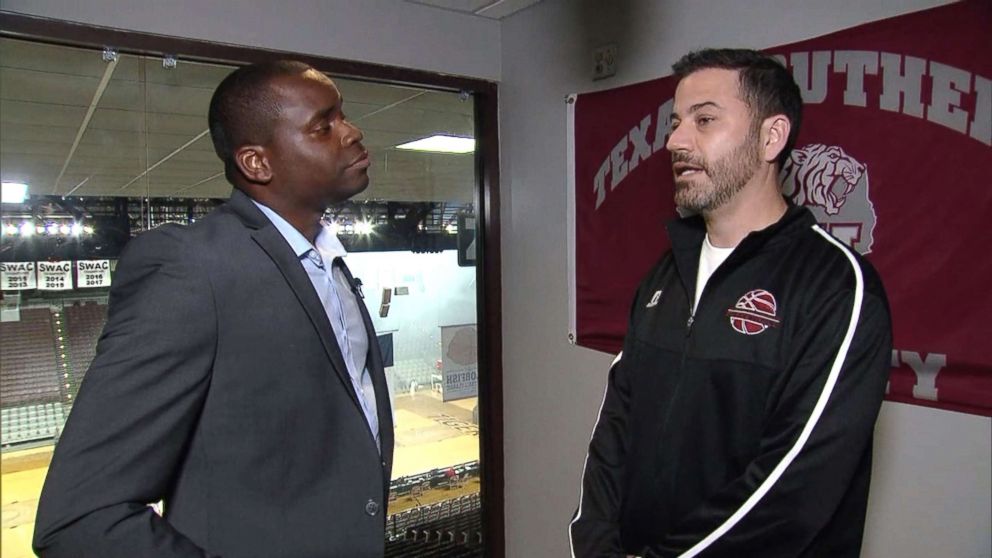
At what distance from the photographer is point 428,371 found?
2688 millimetres

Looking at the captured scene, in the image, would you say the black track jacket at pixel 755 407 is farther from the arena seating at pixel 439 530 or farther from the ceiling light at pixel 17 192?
the ceiling light at pixel 17 192

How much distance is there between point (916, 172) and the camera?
157 cm

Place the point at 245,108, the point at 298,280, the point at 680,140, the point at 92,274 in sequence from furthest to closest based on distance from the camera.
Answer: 1. the point at 92,274
2. the point at 680,140
3. the point at 245,108
4. the point at 298,280

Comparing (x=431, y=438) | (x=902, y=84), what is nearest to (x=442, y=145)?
(x=431, y=438)

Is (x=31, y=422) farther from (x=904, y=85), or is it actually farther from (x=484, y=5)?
(x=904, y=85)

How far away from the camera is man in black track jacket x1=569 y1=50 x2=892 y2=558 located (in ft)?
3.82

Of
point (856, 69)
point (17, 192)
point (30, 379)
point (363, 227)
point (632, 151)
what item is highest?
point (856, 69)

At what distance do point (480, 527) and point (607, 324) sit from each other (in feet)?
3.59

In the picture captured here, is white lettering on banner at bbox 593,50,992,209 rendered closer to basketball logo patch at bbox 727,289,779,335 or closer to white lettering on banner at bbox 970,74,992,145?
white lettering on banner at bbox 970,74,992,145

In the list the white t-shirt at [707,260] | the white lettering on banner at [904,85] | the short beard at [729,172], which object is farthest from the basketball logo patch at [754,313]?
the white lettering on banner at [904,85]

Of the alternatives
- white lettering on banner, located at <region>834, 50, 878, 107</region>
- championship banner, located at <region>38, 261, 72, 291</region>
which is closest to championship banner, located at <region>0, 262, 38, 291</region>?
championship banner, located at <region>38, 261, 72, 291</region>

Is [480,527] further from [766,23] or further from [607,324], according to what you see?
[766,23]

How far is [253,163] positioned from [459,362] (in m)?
1.68

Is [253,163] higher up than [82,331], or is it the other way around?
[253,163]
